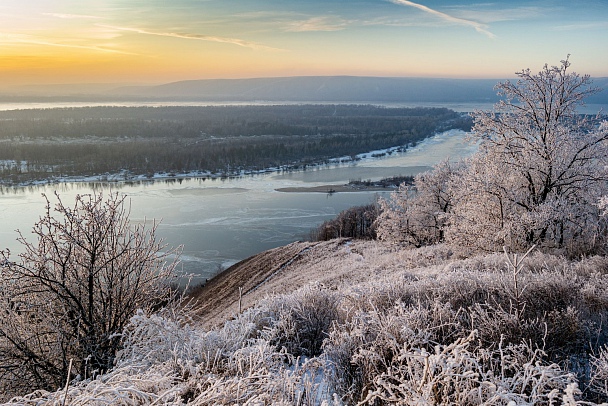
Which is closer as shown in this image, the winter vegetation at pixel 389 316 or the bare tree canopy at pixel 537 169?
the winter vegetation at pixel 389 316

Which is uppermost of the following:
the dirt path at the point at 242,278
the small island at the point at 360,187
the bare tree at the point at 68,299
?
the bare tree at the point at 68,299

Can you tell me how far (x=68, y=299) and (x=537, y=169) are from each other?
12.7 meters

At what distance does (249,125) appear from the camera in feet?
362

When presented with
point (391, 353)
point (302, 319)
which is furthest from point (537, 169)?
point (391, 353)

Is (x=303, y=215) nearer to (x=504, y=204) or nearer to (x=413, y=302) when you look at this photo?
(x=504, y=204)

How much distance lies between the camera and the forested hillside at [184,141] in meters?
61.1

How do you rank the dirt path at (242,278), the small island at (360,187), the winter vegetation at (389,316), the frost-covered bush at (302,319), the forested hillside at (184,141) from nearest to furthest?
the winter vegetation at (389,316) → the frost-covered bush at (302,319) → the dirt path at (242,278) → the small island at (360,187) → the forested hillside at (184,141)

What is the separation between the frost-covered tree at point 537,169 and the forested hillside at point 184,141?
160 ft

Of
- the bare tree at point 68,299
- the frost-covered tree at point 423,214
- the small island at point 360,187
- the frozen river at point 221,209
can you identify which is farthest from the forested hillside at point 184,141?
the bare tree at point 68,299

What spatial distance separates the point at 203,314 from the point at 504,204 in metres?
13.0

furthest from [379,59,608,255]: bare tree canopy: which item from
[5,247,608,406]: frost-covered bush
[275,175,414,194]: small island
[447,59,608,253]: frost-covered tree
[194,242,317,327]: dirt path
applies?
[275,175,414,194]: small island

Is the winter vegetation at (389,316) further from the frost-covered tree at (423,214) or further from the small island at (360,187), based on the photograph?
the small island at (360,187)

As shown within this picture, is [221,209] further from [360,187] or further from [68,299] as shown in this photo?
[68,299]

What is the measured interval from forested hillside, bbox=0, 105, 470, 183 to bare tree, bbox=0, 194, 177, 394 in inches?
2081
